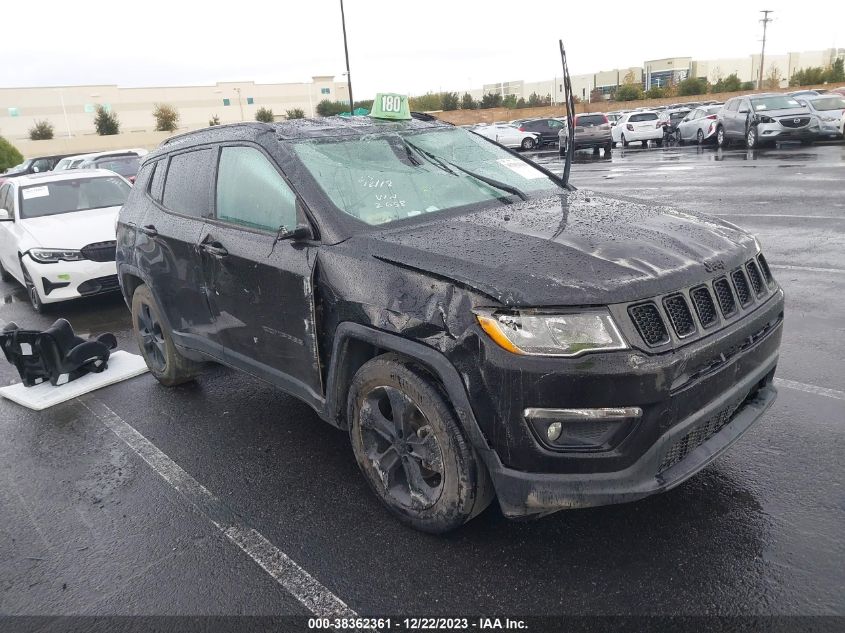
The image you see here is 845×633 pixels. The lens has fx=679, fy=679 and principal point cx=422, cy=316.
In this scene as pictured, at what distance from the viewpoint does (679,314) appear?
2.62 metres

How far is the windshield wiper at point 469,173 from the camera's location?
3903 mm

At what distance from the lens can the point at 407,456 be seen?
305 centimetres

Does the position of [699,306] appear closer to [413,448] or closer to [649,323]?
[649,323]

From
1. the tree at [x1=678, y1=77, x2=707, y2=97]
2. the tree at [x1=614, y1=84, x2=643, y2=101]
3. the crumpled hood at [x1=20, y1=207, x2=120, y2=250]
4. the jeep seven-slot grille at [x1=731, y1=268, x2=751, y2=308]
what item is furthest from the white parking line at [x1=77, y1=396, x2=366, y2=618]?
the tree at [x1=614, y1=84, x2=643, y2=101]

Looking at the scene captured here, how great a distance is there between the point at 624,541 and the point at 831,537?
0.85m

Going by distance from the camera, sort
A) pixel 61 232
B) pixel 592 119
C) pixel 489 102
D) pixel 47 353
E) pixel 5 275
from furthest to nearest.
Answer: pixel 489 102 → pixel 592 119 → pixel 5 275 → pixel 61 232 → pixel 47 353

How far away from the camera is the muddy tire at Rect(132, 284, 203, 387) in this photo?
16.3 ft

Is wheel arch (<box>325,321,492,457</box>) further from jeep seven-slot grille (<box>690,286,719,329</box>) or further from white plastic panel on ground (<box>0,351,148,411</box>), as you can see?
white plastic panel on ground (<box>0,351,148,411</box>)

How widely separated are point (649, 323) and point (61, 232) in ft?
24.8

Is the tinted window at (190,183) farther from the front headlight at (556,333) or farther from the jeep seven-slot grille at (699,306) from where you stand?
the jeep seven-slot grille at (699,306)

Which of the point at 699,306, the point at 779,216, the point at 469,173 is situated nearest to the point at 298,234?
the point at 469,173

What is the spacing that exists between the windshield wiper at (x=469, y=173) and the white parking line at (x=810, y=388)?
2157 mm

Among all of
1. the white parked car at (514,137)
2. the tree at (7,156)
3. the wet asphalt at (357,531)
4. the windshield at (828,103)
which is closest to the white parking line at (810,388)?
the wet asphalt at (357,531)

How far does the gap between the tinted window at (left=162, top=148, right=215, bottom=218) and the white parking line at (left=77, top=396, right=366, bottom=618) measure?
59.5 inches
